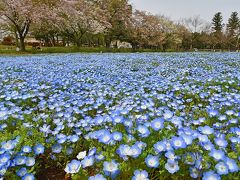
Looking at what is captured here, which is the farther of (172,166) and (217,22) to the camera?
(217,22)

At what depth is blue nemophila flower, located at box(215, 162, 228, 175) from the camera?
1.75 metres

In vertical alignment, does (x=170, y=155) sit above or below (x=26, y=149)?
above

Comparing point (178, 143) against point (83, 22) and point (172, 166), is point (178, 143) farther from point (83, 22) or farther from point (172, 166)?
point (83, 22)

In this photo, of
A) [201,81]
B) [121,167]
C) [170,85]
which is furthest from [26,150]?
[201,81]

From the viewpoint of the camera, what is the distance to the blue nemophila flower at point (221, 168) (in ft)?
5.74

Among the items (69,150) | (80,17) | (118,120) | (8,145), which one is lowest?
(69,150)

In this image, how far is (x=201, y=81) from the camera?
627 centimetres

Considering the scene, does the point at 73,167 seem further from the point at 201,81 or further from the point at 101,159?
the point at 201,81

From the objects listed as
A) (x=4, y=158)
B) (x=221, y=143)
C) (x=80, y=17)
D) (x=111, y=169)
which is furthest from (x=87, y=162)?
(x=80, y=17)

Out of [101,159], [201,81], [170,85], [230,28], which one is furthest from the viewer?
[230,28]

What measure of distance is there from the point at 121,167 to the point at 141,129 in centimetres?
52

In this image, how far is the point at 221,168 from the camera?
1.78m

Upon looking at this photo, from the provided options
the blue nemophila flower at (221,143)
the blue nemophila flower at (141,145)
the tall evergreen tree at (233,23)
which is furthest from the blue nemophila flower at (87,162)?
the tall evergreen tree at (233,23)

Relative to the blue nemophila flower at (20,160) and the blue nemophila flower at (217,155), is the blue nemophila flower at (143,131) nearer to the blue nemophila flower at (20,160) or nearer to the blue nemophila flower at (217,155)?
the blue nemophila flower at (217,155)
